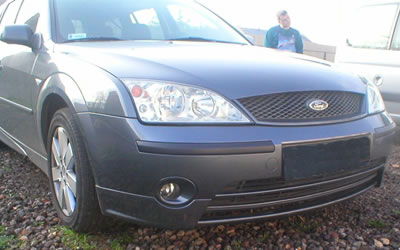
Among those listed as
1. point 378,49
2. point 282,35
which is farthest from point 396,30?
point 282,35

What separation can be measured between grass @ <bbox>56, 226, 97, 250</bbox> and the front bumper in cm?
33

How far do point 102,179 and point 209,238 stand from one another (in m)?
0.71

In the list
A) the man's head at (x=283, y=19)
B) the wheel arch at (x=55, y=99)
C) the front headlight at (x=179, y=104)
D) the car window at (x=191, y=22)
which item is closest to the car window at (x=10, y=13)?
the car window at (x=191, y=22)

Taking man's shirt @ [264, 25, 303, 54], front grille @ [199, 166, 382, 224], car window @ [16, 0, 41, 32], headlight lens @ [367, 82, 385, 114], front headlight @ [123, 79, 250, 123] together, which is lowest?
man's shirt @ [264, 25, 303, 54]

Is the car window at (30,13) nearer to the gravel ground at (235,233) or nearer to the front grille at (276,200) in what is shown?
the gravel ground at (235,233)

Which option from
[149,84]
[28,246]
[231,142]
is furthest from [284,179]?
[28,246]

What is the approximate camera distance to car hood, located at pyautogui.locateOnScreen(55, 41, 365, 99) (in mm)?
1922

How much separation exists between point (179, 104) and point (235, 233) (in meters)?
0.88

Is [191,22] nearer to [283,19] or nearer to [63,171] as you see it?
[63,171]

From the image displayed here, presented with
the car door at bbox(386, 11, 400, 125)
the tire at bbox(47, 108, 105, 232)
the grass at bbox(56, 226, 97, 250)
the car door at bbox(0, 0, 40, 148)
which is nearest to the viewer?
the tire at bbox(47, 108, 105, 232)

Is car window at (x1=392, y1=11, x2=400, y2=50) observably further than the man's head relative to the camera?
No

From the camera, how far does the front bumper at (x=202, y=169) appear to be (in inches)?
68.4

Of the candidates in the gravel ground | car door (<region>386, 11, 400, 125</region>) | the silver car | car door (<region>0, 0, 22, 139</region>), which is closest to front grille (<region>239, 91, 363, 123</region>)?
the silver car

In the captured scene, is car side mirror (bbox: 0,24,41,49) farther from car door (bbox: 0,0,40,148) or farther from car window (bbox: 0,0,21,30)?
car window (bbox: 0,0,21,30)
